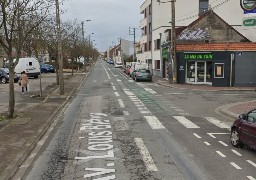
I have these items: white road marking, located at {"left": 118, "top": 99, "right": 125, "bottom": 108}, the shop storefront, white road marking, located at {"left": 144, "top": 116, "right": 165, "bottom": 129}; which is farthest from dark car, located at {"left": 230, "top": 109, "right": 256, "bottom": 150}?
the shop storefront

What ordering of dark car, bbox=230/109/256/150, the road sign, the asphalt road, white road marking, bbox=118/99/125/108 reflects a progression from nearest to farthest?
the asphalt road, dark car, bbox=230/109/256/150, the road sign, white road marking, bbox=118/99/125/108

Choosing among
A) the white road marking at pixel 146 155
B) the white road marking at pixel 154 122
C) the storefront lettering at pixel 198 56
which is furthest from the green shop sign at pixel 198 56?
the white road marking at pixel 146 155

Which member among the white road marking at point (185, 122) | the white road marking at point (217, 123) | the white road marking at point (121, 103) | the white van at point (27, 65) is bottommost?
the white road marking at point (217, 123)

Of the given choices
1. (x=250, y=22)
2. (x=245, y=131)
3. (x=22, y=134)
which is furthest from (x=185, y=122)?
(x=22, y=134)

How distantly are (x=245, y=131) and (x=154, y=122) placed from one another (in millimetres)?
5638

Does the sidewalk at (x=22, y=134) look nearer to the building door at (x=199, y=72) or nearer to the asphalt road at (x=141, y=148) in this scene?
the asphalt road at (x=141, y=148)

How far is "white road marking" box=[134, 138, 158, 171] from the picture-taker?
367 inches

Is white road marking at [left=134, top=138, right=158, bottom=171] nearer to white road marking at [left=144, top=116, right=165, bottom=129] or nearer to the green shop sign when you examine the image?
white road marking at [left=144, top=116, right=165, bottom=129]

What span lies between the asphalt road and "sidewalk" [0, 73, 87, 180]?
0.40 meters

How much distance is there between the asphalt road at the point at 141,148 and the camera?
8.97m

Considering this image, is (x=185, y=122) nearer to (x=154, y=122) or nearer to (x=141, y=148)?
(x=154, y=122)

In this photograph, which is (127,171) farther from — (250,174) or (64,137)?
(64,137)

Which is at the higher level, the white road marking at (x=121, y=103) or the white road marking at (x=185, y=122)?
the white road marking at (x=121, y=103)

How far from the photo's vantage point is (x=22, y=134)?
13.1 meters
